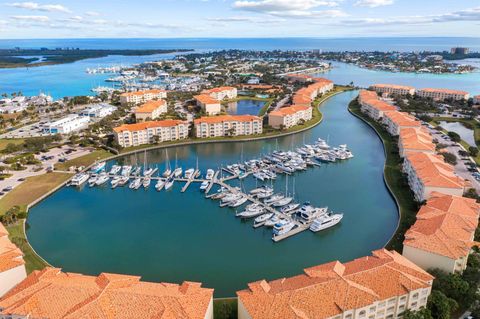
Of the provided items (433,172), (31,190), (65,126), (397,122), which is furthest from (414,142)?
(65,126)

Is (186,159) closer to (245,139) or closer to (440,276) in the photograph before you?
(245,139)

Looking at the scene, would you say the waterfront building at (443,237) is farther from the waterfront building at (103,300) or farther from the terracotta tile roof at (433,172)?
the waterfront building at (103,300)

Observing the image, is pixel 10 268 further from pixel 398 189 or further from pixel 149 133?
pixel 398 189

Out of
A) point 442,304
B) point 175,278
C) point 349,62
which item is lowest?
point 175,278

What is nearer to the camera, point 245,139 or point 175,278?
point 175,278

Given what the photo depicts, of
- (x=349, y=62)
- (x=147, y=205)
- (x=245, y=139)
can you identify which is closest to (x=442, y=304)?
(x=147, y=205)

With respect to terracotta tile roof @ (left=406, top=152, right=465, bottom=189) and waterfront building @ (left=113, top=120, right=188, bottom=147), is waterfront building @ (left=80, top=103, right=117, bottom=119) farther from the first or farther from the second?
terracotta tile roof @ (left=406, top=152, right=465, bottom=189)

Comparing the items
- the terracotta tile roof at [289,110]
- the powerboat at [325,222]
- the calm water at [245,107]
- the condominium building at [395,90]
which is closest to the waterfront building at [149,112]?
the calm water at [245,107]
